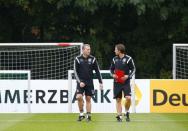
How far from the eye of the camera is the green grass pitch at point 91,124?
57.1 feet

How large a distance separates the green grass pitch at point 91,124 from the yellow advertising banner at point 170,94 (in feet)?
14.0

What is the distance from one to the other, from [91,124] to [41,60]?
10782 millimetres

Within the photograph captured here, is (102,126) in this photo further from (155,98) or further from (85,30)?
(85,30)

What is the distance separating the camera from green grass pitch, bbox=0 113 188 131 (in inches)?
685

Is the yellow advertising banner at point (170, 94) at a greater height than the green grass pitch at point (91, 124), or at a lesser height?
greater

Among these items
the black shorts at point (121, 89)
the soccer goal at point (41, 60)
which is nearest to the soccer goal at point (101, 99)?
the soccer goal at point (41, 60)

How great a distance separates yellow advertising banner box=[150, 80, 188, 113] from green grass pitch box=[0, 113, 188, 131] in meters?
4.27

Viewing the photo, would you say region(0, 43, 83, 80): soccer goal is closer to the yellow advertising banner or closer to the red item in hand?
the yellow advertising banner

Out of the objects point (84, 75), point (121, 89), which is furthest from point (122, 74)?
point (84, 75)

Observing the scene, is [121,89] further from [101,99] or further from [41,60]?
[41,60]

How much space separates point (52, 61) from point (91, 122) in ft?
31.8

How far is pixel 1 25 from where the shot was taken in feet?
113

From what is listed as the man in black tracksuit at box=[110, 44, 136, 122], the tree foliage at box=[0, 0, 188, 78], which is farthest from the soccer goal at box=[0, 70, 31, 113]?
the man in black tracksuit at box=[110, 44, 136, 122]

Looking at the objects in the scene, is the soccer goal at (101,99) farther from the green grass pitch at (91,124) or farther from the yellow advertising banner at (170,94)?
the green grass pitch at (91,124)
